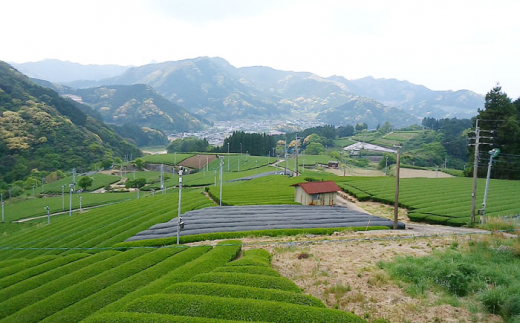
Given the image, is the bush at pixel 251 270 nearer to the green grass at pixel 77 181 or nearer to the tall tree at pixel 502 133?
the tall tree at pixel 502 133

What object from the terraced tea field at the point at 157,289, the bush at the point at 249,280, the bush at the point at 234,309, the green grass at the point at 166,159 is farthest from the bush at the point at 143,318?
the green grass at the point at 166,159

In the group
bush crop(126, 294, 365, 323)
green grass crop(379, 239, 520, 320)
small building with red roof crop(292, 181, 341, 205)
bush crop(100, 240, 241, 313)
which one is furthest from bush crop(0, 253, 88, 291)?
small building with red roof crop(292, 181, 341, 205)

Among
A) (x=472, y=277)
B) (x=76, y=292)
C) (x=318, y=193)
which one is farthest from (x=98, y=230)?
(x=472, y=277)

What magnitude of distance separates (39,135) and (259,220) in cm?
11104

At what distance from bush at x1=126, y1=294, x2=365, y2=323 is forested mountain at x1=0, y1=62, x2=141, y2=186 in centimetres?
9809

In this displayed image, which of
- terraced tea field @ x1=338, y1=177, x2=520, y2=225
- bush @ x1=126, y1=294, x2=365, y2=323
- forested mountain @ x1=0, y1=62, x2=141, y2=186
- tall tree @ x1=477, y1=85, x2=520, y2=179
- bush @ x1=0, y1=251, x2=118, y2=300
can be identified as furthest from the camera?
forested mountain @ x1=0, y1=62, x2=141, y2=186

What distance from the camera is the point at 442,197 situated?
4066 centimetres

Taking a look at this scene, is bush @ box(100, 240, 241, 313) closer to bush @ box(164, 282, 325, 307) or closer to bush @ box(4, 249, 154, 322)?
bush @ box(164, 282, 325, 307)

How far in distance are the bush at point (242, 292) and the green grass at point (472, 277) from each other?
489cm

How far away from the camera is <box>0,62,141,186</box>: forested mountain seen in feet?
314

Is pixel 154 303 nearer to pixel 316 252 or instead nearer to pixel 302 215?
pixel 316 252

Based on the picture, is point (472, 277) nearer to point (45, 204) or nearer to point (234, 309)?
Result: point (234, 309)

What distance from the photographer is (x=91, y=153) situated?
114 m

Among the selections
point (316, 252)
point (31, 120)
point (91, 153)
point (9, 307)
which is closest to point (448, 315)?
point (316, 252)
